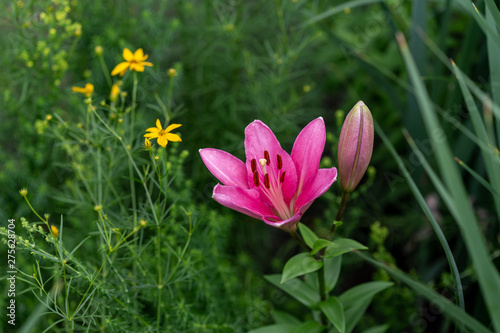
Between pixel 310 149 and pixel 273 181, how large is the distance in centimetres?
8

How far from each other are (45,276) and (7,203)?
235 millimetres

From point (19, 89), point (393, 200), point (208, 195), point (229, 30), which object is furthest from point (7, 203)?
point (393, 200)

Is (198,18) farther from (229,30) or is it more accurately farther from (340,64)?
(340,64)

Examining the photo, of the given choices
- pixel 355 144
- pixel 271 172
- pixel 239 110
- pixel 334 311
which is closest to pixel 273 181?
pixel 271 172

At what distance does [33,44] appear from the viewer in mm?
1276

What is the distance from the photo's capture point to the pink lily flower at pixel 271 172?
78cm

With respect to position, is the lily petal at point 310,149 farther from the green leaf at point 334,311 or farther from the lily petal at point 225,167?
the green leaf at point 334,311

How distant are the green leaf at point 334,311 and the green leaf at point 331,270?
0.05 m

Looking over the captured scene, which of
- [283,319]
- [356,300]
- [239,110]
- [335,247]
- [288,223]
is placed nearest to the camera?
[288,223]

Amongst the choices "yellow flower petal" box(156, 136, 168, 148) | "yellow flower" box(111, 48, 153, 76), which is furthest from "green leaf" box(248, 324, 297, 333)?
"yellow flower" box(111, 48, 153, 76)

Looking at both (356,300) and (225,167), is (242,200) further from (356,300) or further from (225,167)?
(356,300)

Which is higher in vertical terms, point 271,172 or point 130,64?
point 130,64

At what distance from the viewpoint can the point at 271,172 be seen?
2.70ft

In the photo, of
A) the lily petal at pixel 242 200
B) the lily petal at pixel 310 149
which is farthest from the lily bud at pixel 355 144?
the lily petal at pixel 242 200
